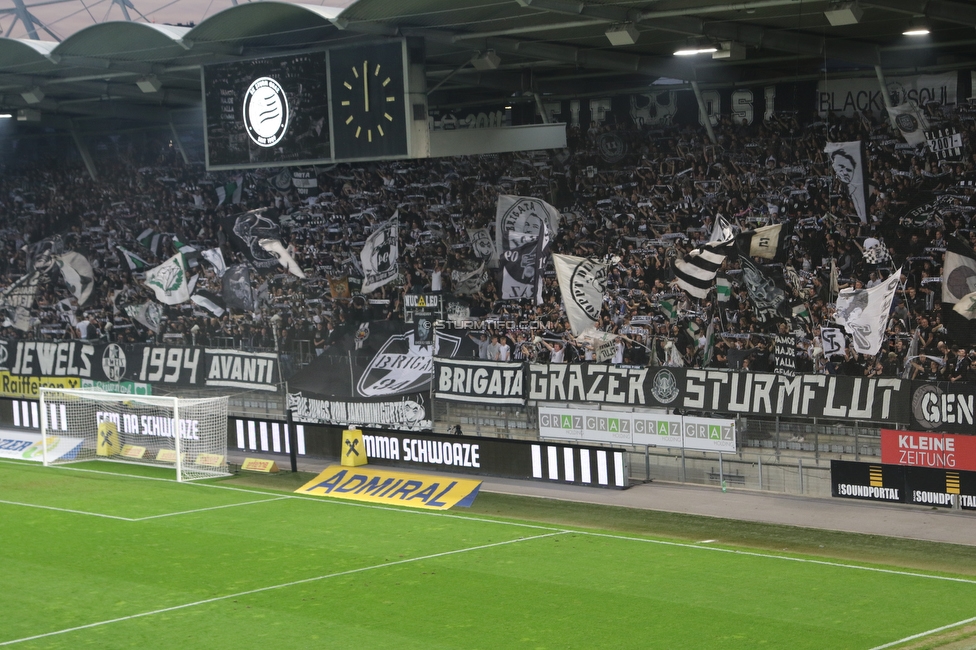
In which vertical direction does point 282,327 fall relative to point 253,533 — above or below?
above

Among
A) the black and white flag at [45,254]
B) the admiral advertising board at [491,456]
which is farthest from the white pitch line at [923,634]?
the black and white flag at [45,254]

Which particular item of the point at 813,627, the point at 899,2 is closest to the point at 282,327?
the point at 899,2

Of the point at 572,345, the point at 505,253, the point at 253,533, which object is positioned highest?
the point at 505,253

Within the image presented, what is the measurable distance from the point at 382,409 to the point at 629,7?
358 inches

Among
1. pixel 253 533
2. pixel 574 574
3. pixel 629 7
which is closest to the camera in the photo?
pixel 574 574

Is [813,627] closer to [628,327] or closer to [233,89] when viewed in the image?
[628,327]

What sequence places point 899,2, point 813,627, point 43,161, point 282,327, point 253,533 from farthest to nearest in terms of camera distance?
point 43,161, point 282,327, point 899,2, point 253,533, point 813,627

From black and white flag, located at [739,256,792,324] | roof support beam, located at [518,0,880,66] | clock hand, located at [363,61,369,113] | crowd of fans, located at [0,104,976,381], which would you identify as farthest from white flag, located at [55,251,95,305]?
roof support beam, located at [518,0,880,66]

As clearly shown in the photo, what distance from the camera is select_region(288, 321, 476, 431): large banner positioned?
2273cm

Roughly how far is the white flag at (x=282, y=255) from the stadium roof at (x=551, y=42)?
4.81 metres

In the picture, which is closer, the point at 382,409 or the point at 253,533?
the point at 253,533

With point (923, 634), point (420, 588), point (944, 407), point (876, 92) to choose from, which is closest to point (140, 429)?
point (420, 588)

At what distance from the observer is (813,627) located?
36.3 feet

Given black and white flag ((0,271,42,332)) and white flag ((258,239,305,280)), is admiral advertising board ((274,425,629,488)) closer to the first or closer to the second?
white flag ((258,239,305,280))
